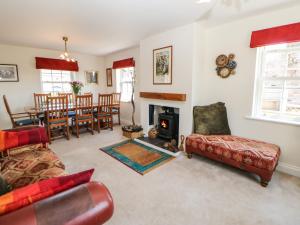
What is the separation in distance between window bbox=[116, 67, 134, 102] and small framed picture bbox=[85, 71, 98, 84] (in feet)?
3.07

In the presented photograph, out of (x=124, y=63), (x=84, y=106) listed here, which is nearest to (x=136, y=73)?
(x=124, y=63)

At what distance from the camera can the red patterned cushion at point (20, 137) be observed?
1911 millimetres

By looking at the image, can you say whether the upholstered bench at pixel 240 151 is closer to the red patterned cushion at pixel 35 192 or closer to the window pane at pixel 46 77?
the red patterned cushion at pixel 35 192

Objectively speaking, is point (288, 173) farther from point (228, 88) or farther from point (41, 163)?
point (41, 163)

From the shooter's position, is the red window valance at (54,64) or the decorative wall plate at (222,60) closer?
the decorative wall plate at (222,60)

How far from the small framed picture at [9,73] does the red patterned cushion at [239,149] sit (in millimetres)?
4729

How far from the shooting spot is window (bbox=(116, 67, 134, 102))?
203 inches

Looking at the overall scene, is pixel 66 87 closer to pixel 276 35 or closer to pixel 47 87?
pixel 47 87

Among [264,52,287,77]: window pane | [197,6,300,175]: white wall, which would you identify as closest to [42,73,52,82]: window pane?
[197,6,300,175]: white wall

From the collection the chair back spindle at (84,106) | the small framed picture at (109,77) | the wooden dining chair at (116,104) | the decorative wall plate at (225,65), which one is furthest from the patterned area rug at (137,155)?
the small framed picture at (109,77)

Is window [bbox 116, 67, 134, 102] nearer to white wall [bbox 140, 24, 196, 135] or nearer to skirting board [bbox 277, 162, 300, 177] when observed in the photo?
white wall [bbox 140, 24, 196, 135]

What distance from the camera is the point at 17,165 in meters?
1.69

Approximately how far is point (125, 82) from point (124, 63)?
631 millimetres

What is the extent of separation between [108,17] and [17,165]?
7.71 feet
